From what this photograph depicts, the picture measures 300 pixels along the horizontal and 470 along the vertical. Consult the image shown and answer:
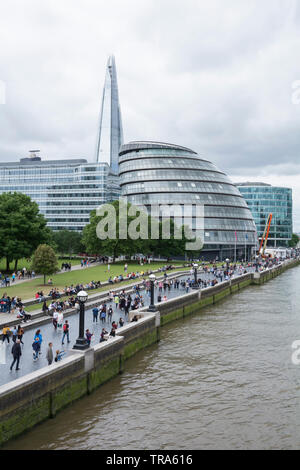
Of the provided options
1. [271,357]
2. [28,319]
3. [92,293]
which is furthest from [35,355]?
[92,293]

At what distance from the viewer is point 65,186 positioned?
136 meters

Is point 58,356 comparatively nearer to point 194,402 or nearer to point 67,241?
point 194,402

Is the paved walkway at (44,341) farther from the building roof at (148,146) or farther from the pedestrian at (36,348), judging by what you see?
the building roof at (148,146)

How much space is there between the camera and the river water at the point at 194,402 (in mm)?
13859

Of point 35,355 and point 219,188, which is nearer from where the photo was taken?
point 35,355

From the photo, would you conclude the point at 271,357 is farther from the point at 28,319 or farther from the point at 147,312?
the point at 28,319

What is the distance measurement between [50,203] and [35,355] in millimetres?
123996

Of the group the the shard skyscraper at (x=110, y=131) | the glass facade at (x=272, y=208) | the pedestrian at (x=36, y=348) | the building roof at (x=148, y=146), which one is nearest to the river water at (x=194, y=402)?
the pedestrian at (x=36, y=348)

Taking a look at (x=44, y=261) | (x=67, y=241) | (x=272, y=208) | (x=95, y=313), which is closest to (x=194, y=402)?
(x=95, y=313)

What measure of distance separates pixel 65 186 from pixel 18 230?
85081 mm

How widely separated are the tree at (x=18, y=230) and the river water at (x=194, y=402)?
29986 millimetres

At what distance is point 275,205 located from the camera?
7485 inches

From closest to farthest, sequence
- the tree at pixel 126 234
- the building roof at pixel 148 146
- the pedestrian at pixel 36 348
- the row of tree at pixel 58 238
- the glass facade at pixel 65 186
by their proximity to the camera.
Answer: the pedestrian at pixel 36 348
the row of tree at pixel 58 238
the tree at pixel 126 234
the building roof at pixel 148 146
the glass facade at pixel 65 186
